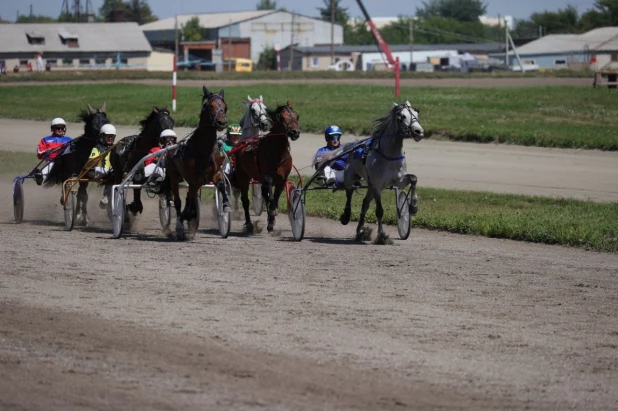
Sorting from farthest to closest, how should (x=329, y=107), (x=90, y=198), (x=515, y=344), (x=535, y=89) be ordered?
1. (x=535, y=89)
2. (x=329, y=107)
3. (x=90, y=198)
4. (x=515, y=344)

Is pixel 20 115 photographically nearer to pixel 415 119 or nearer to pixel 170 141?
pixel 170 141

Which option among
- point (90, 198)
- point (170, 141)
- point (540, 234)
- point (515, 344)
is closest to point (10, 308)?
point (515, 344)

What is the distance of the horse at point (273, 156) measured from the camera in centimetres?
1375

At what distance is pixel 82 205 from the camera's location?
1561 centimetres

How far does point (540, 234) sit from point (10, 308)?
6.85m

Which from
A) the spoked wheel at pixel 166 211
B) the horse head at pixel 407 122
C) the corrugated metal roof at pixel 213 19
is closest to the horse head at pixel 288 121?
the horse head at pixel 407 122

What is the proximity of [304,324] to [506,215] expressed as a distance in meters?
7.60

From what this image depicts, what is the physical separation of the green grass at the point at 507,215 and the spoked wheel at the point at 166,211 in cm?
237

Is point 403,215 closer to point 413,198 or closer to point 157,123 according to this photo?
point 413,198

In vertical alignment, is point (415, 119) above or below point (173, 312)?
above

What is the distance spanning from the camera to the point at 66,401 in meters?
6.12

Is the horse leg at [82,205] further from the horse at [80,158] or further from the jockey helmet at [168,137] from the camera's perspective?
the jockey helmet at [168,137]

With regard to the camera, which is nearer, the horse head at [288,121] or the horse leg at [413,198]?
the horse leg at [413,198]

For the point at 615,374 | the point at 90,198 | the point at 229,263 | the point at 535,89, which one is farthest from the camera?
the point at 535,89
